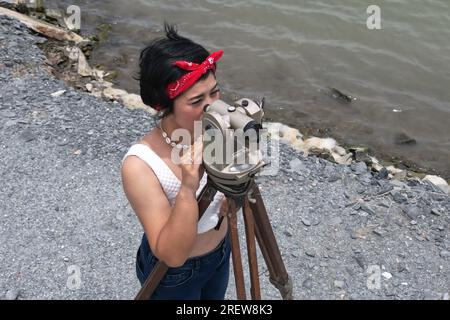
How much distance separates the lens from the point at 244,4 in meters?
9.85

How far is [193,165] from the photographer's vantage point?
1.79 m

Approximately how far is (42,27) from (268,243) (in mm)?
7233

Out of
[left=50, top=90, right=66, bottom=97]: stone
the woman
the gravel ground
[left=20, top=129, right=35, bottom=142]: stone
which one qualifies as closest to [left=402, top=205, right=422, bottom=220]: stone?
the gravel ground

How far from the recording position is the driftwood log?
7977 millimetres

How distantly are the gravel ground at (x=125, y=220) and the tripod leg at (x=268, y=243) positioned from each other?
1.72 m

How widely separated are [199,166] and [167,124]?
1.59ft

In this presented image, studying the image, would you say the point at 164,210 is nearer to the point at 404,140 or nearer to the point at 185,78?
the point at 185,78

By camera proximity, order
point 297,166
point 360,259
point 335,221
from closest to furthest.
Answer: point 360,259 < point 335,221 < point 297,166

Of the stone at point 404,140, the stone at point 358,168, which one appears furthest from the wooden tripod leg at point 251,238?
the stone at point 404,140

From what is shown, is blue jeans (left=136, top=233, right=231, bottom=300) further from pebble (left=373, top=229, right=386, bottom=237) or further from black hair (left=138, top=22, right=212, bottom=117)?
pebble (left=373, top=229, right=386, bottom=237)

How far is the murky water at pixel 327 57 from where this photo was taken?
743 cm

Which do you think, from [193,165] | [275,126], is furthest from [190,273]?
[275,126]

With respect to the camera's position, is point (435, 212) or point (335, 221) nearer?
point (335, 221)
